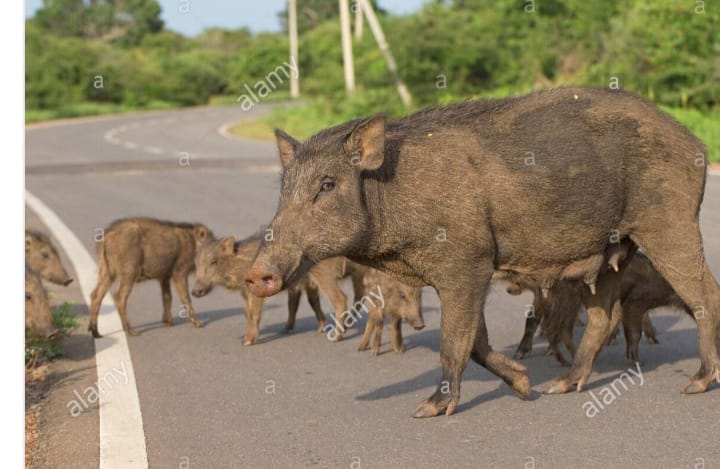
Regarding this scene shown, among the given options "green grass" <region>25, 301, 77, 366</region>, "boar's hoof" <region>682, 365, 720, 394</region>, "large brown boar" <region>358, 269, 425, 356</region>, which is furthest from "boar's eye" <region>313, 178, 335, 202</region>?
"green grass" <region>25, 301, 77, 366</region>

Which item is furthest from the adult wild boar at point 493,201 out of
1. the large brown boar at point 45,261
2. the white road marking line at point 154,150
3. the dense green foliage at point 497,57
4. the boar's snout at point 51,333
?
the white road marking line at point 154,150

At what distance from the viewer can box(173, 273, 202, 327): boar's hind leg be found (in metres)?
11.4

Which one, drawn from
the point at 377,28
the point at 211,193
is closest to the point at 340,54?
the point at 377,28

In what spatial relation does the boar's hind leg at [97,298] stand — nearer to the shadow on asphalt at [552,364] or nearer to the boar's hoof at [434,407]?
the shadow on asphalt at [552,364]

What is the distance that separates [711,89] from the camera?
Result: 96.1 ft

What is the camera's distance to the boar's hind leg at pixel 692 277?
7.62m

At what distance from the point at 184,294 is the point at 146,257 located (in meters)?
0.52

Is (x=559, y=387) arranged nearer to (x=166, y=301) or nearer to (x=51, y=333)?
(x=51, y=333)

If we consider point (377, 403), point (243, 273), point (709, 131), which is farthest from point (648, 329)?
point (709, 131)

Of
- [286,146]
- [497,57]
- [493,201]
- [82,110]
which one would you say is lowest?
[493,201]

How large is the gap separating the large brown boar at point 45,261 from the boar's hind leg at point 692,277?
673cm

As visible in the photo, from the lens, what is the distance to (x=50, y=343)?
10.0 metres

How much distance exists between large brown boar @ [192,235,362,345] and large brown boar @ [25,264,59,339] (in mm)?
1657

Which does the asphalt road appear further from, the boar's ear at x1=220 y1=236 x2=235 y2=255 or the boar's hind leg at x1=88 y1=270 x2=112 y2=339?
the boar's ear at x1=220 y1=236 x2=235 y2=255
